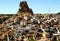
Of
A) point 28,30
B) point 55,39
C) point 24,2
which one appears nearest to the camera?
point 55,39

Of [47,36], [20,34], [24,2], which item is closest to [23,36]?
[20,34]

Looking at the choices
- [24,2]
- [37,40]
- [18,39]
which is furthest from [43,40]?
[24,2]

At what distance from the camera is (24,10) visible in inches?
5305

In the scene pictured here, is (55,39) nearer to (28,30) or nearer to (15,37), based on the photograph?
(15,37)

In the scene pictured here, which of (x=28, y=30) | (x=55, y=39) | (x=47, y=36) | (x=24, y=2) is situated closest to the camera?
(x=55, y=39)

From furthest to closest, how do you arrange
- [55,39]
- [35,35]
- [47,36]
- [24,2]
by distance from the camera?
[24,2] < [35,35] < [47,36] < [55,39]

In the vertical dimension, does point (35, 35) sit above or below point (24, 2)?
below

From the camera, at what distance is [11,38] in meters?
47.3

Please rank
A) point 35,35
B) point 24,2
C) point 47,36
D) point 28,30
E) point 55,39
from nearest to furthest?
point 55,39
point 47,36
point 35,35
point 28,30
point 24,2

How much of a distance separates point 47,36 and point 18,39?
717 cm

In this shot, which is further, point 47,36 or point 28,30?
point 28,30

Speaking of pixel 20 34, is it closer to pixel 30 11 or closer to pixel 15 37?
→ pixel 15 37

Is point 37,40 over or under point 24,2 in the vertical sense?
under

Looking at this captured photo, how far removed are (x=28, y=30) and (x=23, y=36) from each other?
7358 millimetres
